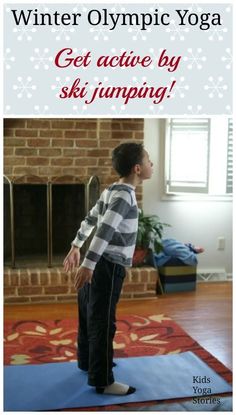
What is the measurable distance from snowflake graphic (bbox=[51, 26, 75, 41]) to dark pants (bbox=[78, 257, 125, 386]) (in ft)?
2.73

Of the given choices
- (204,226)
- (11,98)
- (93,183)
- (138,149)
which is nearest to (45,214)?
(93,183)

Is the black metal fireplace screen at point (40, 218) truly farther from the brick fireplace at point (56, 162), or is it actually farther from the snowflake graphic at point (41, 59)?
the snowflake graphic at point (41, 59)

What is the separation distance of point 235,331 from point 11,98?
3.31 ft

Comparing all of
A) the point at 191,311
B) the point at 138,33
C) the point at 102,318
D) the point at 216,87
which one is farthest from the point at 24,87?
the point at 191,311

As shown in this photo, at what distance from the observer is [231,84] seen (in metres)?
1.63

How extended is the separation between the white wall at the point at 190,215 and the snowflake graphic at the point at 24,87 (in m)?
2.23

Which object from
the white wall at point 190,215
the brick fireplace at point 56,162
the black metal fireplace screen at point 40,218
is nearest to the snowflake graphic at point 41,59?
the brick fireplace at point 56,162

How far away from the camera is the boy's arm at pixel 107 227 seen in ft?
6.12

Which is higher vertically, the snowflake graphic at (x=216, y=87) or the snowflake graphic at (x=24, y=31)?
the snowflake graphic at (x=24, y=31)

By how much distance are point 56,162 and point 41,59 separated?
1.89 metres

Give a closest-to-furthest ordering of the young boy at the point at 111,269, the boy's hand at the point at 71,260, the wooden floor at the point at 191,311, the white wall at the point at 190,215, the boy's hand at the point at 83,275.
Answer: the boy's hand at the point at 83,275 → the young boy at the point at 111,269 → the boy's hand at the point at 71,260 → the wooden floor at the point at 191,311 → the white wall at the point at 190,215

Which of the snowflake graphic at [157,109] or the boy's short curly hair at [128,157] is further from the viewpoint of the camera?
the boy's short curly hair at [128,157]

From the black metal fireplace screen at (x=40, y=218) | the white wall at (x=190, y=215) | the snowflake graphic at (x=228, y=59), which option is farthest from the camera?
the white wall at (x=190, y=215)

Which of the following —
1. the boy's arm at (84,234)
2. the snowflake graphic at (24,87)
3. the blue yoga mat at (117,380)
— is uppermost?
the snowflake graphic at (24,87)
